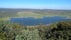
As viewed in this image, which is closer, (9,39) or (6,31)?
(9,39)

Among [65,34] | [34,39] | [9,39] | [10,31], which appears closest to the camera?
[34,39]

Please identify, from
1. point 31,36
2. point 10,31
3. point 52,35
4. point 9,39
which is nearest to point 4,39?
point 9,39

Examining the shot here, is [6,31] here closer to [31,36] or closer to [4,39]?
[4,39]

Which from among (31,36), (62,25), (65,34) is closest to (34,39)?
(31,36)

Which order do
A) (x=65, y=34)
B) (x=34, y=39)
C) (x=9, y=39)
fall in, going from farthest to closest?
(x=9, y=39)
(x=65, y=34)
(x=34, y=39)

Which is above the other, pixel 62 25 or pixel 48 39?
pixel 62 25

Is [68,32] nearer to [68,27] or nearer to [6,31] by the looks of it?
[68,27]

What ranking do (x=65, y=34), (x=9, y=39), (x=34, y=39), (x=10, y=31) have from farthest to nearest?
(x=10, y=31) < (x=9, y=39) < (x=65, y=34) < (x=34, y=39)

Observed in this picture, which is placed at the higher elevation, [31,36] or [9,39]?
[31,36]

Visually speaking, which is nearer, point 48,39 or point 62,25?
point 48,39
